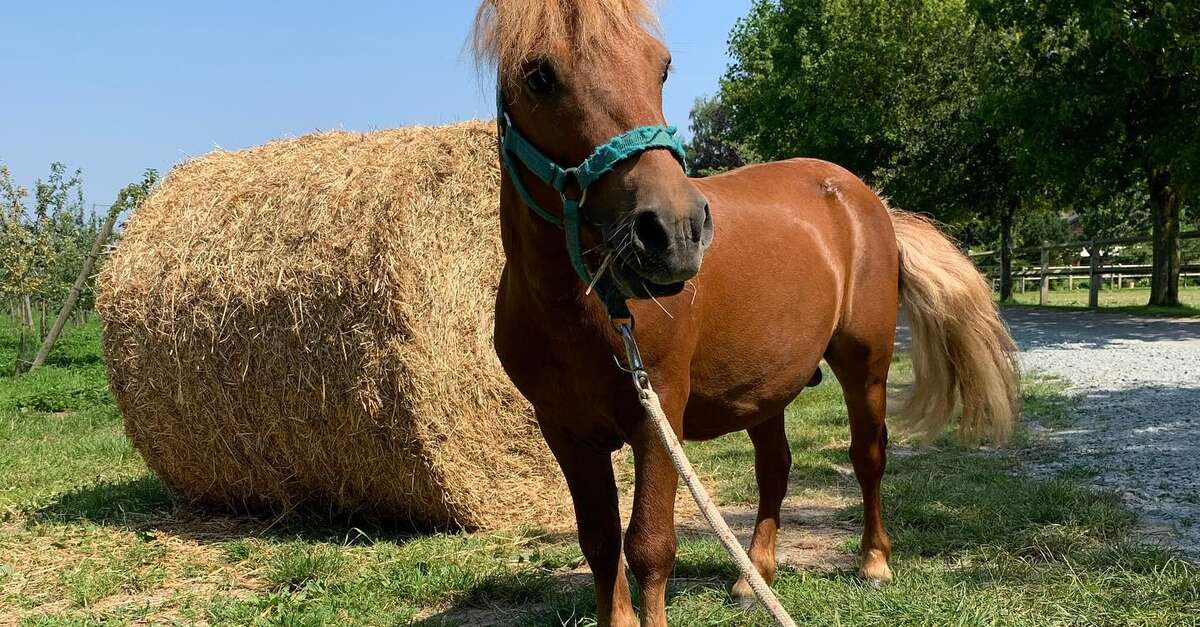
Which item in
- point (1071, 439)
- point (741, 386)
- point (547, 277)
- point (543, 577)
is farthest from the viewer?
point (1071, 439)

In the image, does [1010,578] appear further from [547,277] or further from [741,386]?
[547,277]

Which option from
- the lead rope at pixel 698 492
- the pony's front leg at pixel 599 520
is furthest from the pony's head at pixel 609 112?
the pony's front leg at pixel 599 520

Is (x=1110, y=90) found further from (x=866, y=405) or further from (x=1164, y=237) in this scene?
(x=866, y=405)

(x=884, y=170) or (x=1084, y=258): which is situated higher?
(x=884, y=170)

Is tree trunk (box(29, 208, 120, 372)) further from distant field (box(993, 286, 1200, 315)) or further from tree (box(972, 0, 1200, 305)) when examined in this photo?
distant field (box(993, 286, 1200, 315))

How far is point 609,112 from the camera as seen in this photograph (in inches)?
74.9

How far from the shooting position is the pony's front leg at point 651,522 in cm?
228

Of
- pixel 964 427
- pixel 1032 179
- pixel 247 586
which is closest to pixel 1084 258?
pixel 1032 179

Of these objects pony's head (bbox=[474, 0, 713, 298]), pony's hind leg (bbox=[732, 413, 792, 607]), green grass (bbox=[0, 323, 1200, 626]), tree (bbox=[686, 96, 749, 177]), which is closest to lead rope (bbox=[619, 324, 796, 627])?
pony's head (bbox=[474, 0, 713, 298])

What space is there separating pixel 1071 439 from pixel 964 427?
2.06 m

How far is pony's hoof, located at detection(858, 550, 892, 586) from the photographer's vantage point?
3.46m

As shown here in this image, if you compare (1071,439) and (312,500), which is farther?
(1071,439)

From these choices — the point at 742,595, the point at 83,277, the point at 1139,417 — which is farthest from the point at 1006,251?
the point at 742,595

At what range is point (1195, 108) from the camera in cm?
1262
